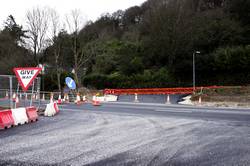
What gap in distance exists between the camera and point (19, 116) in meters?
12.2

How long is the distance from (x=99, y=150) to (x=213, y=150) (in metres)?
2.89

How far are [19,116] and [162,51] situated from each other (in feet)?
130

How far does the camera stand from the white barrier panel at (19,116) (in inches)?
470

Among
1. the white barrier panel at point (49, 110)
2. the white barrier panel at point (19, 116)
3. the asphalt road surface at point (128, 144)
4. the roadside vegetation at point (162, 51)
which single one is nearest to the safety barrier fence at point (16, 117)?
the white barrier panel at point (19, 116)

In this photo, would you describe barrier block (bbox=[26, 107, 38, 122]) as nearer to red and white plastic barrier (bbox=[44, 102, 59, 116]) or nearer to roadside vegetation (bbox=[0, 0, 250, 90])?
red and white plastic barrier (bbox=[44, 102, 59, 116])

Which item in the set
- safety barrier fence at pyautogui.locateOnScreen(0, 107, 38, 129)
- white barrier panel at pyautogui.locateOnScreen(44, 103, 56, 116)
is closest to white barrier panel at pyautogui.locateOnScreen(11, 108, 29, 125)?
safety barrier fence at pyautogui.locateOnScreen(0, 107, 38, 129)

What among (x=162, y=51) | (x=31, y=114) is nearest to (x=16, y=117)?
(x=31, y=114)

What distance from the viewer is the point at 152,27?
5159 cm

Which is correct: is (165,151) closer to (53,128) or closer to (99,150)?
(99,150)

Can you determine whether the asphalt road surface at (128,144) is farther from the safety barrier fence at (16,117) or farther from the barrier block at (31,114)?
the barrier block at (31,114)

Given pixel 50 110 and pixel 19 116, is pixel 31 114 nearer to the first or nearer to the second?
pixel 19 116

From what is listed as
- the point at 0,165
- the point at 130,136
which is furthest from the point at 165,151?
the point at 0,165

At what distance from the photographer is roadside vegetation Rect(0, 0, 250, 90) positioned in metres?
45.2

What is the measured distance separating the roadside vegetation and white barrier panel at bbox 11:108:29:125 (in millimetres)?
35073
